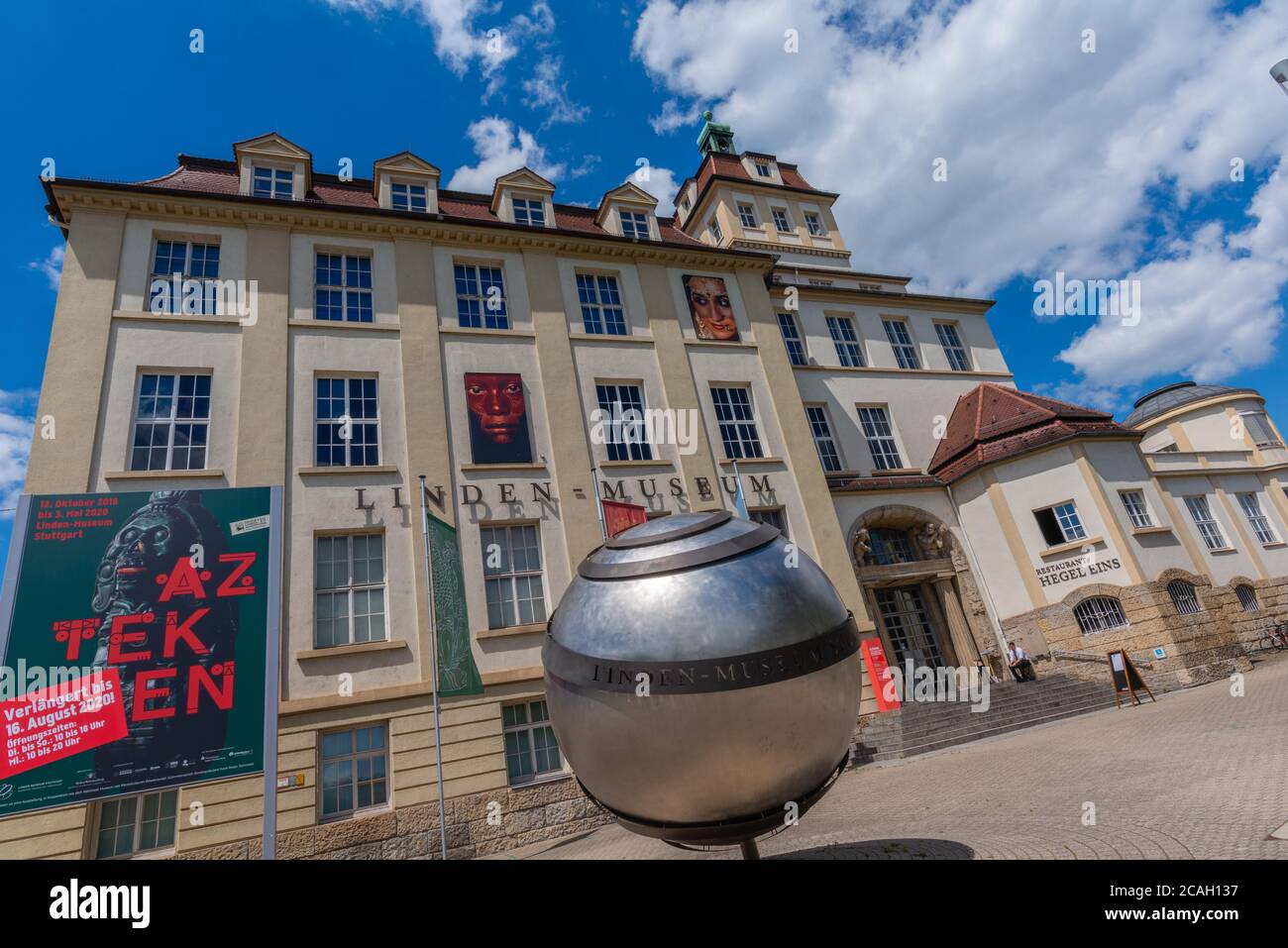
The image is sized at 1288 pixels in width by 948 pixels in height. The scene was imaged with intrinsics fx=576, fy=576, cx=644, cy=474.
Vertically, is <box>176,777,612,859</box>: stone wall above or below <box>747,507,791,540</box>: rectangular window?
below

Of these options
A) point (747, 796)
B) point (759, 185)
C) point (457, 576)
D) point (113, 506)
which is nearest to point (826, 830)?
point (747, 796)

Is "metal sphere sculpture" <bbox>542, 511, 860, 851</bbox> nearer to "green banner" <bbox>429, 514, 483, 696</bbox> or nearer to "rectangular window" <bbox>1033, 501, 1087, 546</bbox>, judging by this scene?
"green banner" <bbox>429, 514, 483, 696</bbox>

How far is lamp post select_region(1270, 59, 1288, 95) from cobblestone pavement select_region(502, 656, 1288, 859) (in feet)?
30.4

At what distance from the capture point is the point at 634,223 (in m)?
21.7

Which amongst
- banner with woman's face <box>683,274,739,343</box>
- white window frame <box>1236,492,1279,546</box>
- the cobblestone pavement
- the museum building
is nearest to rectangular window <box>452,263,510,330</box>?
the museum building

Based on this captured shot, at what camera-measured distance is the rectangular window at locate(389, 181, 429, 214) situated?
18.4 meters

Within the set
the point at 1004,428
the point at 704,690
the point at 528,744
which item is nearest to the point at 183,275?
the point at 528,744

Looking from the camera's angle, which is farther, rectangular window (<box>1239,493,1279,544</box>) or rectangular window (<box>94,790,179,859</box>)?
rectangular window (<box>1239,493,1279,544</box>)

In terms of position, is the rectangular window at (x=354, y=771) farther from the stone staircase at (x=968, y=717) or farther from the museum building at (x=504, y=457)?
the stone staircase at (x=968, y=717)

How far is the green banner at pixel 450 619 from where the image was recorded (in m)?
11.9

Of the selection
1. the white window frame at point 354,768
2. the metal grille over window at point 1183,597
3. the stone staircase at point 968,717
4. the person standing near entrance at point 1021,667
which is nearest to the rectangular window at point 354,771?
the white window frame at point 354,768

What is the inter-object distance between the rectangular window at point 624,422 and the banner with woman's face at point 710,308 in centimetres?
372

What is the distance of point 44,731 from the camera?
7910mm
